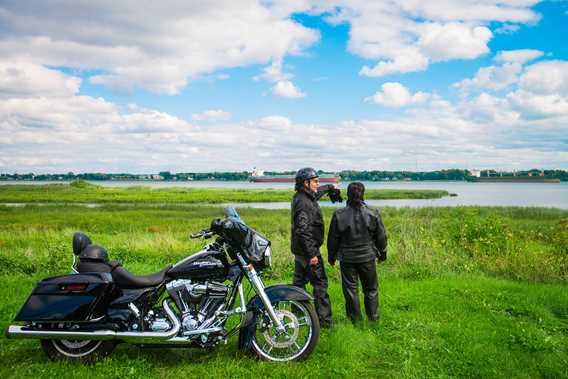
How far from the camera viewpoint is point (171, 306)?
4.61 meters

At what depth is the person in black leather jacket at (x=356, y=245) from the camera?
6.07 meters

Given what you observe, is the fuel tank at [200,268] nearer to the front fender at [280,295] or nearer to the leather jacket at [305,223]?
the front fender at [280,295]

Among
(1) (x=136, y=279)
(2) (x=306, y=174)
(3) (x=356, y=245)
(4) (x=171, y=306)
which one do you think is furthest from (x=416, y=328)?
(1) (x=136, y=279)

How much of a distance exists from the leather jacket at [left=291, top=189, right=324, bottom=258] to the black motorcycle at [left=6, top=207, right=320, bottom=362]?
1109mm

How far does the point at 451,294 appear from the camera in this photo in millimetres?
7633

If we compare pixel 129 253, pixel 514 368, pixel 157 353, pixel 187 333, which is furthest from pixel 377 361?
pixel 129 253

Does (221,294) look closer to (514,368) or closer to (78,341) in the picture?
(78,341)

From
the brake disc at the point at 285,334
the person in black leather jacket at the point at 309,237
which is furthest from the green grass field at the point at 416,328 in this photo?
the person in black leather jacket at the point at 309,237

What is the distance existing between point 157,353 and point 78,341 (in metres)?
0.84

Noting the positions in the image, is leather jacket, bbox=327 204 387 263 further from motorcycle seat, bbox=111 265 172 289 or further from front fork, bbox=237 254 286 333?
motorcycle seat, bbox=111 265 172 289

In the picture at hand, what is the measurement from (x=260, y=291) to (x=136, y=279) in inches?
50.2

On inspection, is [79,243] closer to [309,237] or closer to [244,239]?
[244,239]

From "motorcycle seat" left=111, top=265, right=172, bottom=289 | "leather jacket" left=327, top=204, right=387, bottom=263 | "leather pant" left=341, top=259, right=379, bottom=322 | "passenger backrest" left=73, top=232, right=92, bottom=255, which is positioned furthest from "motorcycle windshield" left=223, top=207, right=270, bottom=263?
"leather pant" left=341, top=259, right=379, bottom=322

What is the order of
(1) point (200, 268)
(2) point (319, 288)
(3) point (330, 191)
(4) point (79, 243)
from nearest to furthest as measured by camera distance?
(1) point (200, 268) < (4) point (79, 243) < (2) point (319, 288) < (3) point (330, 191)
